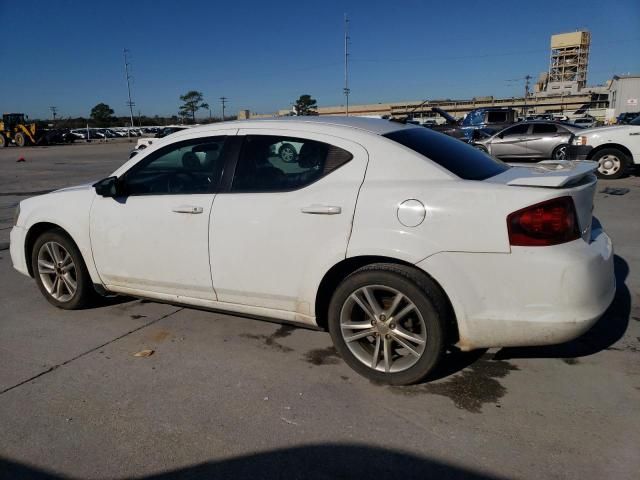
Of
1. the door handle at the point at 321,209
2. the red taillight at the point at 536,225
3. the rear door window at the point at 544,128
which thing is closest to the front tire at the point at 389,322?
the door handle at the point at 321,209

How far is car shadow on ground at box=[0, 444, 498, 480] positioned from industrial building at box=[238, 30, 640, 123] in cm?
362

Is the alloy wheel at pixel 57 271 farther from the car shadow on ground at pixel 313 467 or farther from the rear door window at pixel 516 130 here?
the rear door window at pixel 516 130

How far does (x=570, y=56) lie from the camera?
4899 inches

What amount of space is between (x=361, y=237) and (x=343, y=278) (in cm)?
37

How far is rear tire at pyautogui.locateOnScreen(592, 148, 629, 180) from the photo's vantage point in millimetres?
11734

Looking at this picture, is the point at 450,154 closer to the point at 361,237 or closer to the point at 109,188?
the point at 361,237

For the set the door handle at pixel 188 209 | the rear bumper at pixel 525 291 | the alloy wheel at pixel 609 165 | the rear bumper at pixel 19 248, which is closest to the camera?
the rear bumper at pixel 525 291

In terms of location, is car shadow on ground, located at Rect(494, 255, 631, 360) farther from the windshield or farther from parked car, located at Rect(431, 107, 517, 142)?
parked car, located at Rect(431, 107, 517, 142)

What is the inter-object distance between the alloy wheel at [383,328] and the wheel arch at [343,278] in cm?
17

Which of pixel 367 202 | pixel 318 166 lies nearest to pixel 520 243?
pixel 367 202

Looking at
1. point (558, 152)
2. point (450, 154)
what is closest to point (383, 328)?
point (450, 154)

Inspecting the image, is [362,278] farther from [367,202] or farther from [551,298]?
[551,298]

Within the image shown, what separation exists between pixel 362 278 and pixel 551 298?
1.04 meters

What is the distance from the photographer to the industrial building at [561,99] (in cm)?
3616
